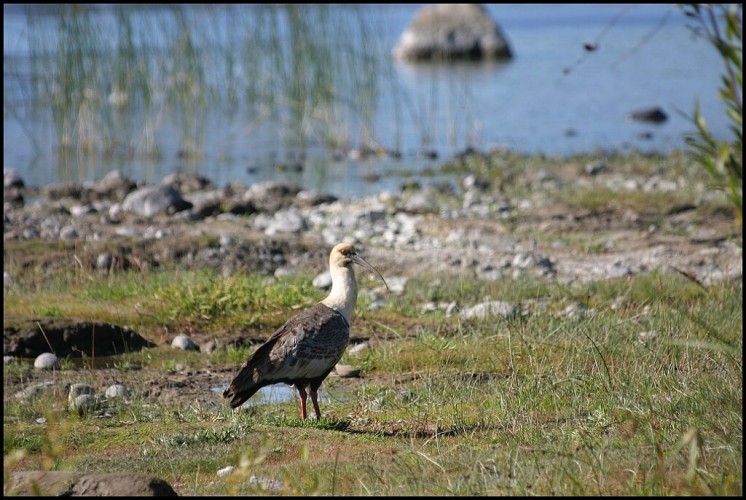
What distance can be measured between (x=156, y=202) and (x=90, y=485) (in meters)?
10.7

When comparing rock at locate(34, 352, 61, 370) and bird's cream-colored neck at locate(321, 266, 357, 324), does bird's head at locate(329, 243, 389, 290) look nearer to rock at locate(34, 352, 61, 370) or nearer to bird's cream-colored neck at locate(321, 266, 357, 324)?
bird's cream-colored neck at locate(321, 266, 357, 324)

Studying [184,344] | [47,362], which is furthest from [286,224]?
Result: [47,362]

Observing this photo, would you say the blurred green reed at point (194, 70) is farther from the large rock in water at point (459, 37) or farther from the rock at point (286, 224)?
the large rock in water at point (459, 37)

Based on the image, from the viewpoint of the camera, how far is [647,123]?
26344mm

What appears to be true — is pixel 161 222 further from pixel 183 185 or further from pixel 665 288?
pixel 665 288

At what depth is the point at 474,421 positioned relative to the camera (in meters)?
6.08

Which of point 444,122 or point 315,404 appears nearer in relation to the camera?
point 315,404

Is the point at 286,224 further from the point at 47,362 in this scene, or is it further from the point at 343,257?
the point at 343,257

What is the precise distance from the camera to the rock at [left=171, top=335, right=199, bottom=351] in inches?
340

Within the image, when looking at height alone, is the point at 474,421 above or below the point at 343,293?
below

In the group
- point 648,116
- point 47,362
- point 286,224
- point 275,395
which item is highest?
point 47,362

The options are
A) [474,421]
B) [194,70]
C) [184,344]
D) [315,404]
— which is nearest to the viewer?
[474,421]

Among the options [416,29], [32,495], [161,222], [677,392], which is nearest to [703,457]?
[677,392]

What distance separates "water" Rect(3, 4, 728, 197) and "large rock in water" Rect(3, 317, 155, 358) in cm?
643
